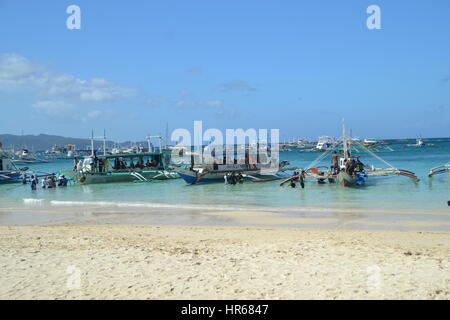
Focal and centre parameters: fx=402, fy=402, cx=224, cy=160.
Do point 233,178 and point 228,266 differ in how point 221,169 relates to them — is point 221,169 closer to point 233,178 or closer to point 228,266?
point 233,178

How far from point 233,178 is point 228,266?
2143 cm

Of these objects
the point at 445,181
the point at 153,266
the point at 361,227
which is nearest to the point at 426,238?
the point at 361,227

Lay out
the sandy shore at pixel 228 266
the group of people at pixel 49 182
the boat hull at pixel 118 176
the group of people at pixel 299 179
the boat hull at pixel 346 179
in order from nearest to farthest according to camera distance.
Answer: the sandy shore at pixel 228 266 < the boat hull at pixel 346 179 < the group of people at pixel 299 179 < the group of people at pixel 49 182 < the boat hull at pixel 118 176

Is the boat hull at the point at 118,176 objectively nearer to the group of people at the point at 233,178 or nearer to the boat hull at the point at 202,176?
the boat hull at the point at 202,176

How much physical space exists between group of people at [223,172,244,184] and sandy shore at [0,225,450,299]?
1773 cm

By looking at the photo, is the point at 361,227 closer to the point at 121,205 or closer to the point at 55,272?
the point at 55,272

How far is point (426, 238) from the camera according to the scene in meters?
9.61

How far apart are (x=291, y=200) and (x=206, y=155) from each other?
13.1 meters

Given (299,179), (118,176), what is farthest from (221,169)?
(118,176)

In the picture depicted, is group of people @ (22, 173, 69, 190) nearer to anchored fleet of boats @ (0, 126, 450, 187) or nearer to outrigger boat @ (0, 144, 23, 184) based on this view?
anchored fleet of boats @ (0, 126, 450, 187)

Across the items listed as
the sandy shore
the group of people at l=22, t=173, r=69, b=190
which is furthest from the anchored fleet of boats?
the sandy shore

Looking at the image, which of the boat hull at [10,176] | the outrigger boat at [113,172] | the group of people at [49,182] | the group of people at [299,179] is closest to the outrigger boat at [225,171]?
the outrigger boat at [113,172]

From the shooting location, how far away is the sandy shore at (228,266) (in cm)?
555

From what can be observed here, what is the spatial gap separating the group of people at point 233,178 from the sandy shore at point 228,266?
1773cm
